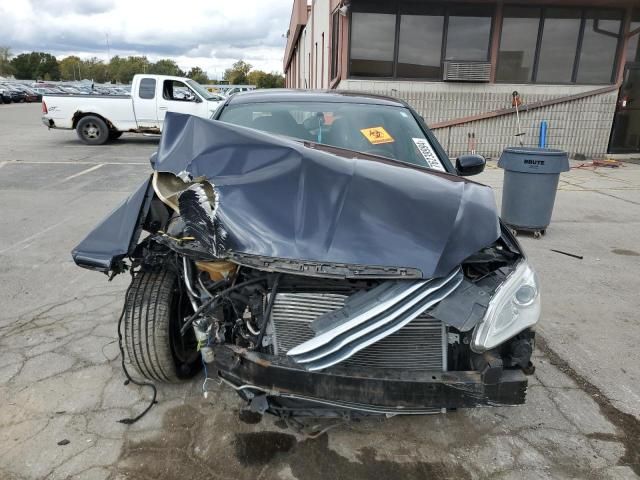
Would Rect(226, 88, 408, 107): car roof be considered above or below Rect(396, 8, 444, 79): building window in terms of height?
below

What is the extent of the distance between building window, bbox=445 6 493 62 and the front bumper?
37.6 feet

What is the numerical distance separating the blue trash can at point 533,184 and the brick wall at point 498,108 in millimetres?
6402

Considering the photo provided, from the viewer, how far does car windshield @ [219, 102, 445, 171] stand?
3.48m

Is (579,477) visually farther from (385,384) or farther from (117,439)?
(117,439)

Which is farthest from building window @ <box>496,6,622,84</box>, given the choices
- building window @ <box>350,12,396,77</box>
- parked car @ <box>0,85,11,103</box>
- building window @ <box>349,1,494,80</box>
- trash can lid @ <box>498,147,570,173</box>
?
parked car @ <box>0,85,11,103</box>

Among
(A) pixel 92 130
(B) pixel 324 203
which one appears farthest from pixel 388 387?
(A) pixel 92 130

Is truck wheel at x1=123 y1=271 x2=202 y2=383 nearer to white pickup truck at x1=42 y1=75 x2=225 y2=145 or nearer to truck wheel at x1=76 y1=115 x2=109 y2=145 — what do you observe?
white pickup truck at x1=42 y1=75 x2=225 y2=145

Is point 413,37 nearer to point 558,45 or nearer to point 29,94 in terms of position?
point 558,45

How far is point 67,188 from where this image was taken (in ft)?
26.7

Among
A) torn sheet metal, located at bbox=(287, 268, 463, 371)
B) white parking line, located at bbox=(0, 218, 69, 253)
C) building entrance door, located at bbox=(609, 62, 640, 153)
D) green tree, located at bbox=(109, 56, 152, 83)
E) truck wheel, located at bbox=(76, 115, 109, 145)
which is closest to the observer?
torn sheet metal, located at bbox=(287, 268, 463, 371)

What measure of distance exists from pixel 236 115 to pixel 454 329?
2.47m

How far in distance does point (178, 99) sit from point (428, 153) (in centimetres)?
1150

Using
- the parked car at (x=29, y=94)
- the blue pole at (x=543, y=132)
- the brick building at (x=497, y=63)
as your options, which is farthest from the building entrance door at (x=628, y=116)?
the parked car at (x=29, y=94)

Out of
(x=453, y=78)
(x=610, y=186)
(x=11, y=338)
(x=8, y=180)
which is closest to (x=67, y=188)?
(x=8, y=180)
